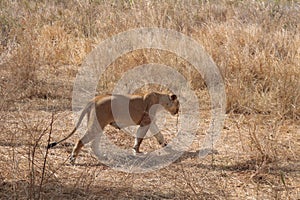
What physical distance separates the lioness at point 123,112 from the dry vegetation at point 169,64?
0.65 ft

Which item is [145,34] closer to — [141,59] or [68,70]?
[141,59]

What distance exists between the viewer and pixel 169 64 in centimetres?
552

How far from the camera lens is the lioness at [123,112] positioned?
11.4ft

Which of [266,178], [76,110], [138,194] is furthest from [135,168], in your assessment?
[76,110]

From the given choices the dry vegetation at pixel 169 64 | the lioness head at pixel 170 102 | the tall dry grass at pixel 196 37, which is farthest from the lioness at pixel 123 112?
the tall dry grass at pixel 196 37

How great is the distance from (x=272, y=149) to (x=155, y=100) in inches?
36.0

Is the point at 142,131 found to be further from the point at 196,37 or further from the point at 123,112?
the point at 196,37

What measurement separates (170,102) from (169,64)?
1656 mm

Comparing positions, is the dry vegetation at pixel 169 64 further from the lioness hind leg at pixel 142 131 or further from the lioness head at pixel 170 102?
the lioness head at pixel 170 102

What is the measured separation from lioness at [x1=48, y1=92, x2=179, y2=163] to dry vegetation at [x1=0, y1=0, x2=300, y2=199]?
197mm

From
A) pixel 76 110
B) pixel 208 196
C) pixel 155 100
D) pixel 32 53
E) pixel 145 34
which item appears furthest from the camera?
pixel 145 34

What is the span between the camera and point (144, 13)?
6207mm

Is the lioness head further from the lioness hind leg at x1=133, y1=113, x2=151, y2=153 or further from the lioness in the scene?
the lioness hind leg at x1=133, y1=113, x2=151, y2=153

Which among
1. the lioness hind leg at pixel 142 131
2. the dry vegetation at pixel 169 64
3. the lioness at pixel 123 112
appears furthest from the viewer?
the lioness hind leg at pixel 142 131
